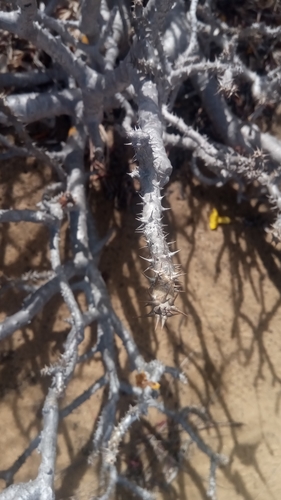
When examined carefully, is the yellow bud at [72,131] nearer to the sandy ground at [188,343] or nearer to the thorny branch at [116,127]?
the thorny branch at [116,127]

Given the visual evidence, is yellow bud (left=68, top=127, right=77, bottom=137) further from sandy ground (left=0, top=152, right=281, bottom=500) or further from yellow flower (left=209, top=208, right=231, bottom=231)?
yellow flower (left=209, top=208, right=231, bottom=231)

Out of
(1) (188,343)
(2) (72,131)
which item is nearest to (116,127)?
(2) (72,131)

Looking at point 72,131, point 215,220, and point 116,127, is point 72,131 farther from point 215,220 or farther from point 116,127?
point 215,220

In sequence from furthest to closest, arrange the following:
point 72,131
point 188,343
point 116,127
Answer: point 188,343 → point 72,131 → point 116,127

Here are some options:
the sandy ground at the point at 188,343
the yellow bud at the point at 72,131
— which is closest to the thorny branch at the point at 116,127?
the yellow bud at the point at 72,131

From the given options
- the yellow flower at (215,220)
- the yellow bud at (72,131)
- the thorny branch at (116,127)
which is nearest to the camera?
the thorny branch at (116,127)

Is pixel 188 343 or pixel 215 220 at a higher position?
pixel 215 220

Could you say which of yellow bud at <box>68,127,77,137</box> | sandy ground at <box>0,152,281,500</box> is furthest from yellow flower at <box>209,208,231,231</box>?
yellow bud at <box>68,127,77,137</box>
